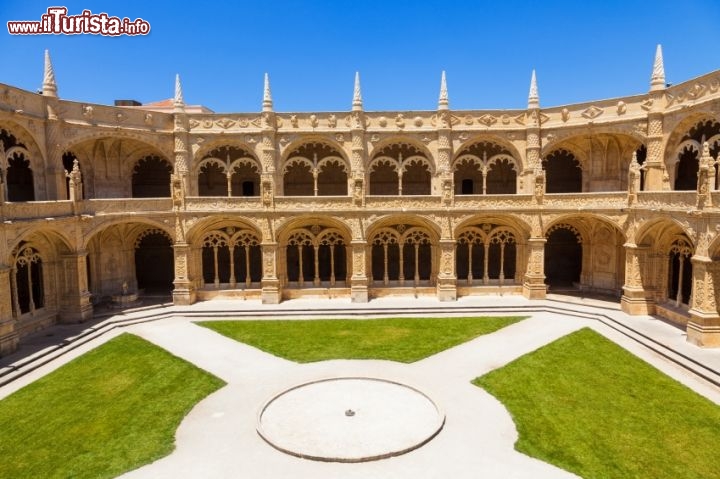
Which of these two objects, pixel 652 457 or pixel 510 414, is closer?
pixel 652 457

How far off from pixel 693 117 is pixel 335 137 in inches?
730

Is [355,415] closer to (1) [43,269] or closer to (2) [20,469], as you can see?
(2) [20,469]

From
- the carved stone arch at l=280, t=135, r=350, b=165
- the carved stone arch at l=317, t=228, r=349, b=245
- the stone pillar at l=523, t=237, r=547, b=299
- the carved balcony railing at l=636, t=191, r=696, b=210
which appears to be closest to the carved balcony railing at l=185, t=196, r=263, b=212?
the carved stone arch at l=280, t=135, r=350, b=165

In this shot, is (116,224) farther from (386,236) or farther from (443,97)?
(443,97)

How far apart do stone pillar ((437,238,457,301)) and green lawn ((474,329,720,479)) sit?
8.86m

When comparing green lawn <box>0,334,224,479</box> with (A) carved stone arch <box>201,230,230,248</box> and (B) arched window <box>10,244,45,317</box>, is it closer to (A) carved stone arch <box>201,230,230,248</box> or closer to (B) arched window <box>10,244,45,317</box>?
(B) arched window <box>10,244,45,317</box>

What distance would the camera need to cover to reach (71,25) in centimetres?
2134

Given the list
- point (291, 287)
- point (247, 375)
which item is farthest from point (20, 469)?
point (291, 287)

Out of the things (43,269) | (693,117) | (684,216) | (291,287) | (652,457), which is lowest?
(652,457)

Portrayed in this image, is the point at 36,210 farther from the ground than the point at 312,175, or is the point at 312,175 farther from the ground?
the point at 312,175

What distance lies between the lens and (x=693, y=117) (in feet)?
71.3

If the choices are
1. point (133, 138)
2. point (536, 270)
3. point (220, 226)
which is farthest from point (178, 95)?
point (536, 270)

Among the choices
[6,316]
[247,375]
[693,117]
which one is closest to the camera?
[247,375]

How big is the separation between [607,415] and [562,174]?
2147 centimetres
